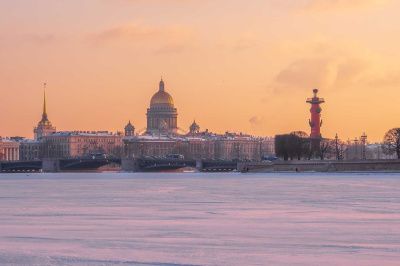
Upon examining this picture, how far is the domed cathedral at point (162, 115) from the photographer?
187 meters

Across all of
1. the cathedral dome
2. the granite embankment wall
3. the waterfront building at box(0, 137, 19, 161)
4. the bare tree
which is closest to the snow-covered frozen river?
the granite embankment wall

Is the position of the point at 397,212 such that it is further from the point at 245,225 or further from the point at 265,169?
the point at 265,169

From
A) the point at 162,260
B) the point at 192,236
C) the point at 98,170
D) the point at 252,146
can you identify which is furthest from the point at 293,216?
the point at 252,146

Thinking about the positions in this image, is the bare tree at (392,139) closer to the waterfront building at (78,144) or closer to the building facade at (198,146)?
the building facade at (198,146)

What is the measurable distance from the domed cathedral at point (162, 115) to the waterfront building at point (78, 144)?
834 cm

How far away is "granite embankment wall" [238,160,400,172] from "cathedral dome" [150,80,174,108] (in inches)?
3305

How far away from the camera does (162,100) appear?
186625mm

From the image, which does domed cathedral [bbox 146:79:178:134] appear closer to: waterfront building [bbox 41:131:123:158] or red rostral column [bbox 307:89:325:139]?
waterfront building [bbox 41:131:123:158]

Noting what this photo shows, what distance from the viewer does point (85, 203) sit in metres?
33.6

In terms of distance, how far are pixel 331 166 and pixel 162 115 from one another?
325 ft

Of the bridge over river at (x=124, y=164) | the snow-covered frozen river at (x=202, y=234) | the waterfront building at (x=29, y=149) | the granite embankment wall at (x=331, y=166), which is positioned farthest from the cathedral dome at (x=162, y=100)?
the snow-covered frozen river at (x=202, y=234)

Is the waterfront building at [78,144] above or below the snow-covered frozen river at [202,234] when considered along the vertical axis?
above

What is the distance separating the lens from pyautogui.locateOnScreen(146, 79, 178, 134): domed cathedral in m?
187

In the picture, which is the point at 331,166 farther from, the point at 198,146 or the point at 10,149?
the point at 10,149
